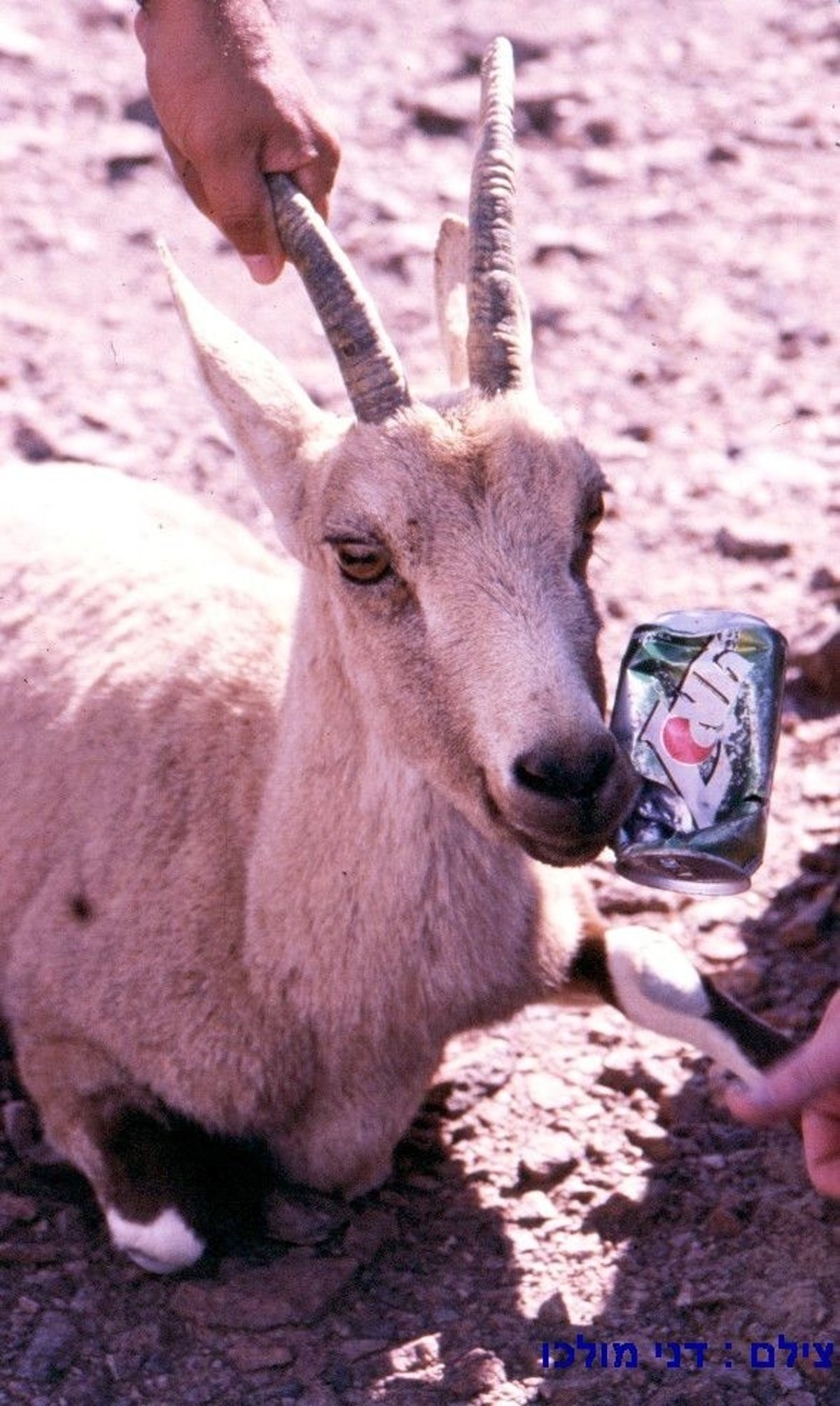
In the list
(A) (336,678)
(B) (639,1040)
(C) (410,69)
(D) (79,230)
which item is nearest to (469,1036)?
(B) (639,1040)

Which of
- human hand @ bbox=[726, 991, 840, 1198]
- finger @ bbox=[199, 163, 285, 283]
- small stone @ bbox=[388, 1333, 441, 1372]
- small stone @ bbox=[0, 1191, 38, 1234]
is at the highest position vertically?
A: finger @ bbox=[199, 163, 285, 283]

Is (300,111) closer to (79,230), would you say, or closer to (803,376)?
(803,376)

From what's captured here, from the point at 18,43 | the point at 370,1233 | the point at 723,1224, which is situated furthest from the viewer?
the point at 18,43

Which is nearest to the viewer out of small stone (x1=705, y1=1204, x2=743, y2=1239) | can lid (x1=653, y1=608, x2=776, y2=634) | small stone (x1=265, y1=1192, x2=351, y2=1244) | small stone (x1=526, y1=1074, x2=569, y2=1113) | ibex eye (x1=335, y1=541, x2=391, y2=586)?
can lid (x1=653, y1=608, x2=776, y2=634)

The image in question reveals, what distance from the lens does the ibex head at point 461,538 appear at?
13.0ft

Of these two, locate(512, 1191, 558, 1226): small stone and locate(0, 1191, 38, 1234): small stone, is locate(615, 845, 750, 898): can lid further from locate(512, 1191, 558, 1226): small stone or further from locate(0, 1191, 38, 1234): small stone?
locate(0, 1191, 38, 1234): small stone

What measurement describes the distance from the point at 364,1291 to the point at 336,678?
1620mm

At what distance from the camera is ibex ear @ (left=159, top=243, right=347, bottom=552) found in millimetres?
4797

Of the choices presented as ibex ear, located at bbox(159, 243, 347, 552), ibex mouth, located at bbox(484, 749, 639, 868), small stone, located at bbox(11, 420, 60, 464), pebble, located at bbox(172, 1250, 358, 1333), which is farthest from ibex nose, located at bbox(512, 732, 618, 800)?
small stone, located at bbox(11, 420, 60, 464)

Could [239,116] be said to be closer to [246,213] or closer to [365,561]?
[246,213]

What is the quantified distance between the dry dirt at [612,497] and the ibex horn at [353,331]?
7.28 feet

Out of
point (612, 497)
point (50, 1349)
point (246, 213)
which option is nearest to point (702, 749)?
point (246, 213)

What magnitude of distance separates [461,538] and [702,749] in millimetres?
732

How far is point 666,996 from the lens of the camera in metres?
5.10
